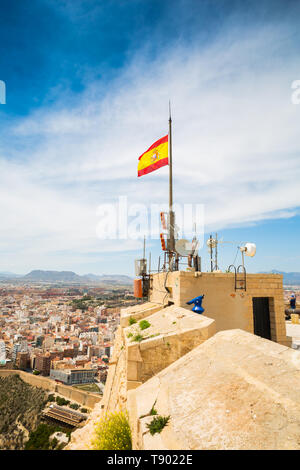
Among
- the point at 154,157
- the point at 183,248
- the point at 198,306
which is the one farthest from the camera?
the point at 154,157

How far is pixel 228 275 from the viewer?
373 inches

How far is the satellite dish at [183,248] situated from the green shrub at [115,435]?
8497mm

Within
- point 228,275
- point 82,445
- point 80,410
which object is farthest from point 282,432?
point 80,410

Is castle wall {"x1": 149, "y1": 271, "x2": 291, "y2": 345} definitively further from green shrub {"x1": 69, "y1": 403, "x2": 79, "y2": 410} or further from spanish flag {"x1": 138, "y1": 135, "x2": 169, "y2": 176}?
green shrub {"x1": 69, "y1": 403, "x2": 79, "y2": 410}

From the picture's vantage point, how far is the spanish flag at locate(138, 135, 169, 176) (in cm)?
1449

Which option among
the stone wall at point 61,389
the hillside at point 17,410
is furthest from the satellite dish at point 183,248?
the stone wall at point 61,389

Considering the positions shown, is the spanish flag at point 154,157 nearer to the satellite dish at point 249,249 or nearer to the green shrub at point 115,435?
the satellite dish at point 249,249

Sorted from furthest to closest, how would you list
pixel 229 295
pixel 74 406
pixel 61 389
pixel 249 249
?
pixel 61 389 < pixel 74 406 < pixel 249 249 < pixel 229 295

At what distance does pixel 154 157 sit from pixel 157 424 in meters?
13.9

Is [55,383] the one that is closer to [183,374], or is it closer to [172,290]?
[172,290]

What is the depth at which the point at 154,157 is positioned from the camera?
1514cm

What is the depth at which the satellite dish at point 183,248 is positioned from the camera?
12122mm

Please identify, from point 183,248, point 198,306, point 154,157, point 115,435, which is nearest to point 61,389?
point 183,248

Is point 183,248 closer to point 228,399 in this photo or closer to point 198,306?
point 198,306
